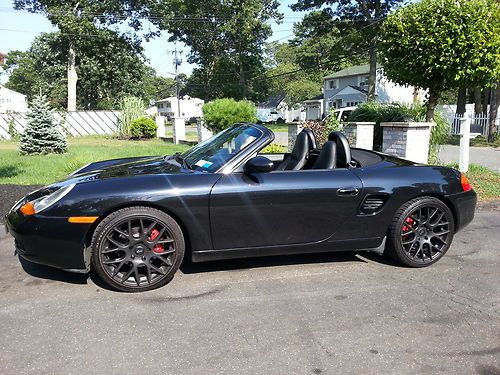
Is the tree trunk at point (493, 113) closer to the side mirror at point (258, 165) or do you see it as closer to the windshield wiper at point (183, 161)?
the windshield wiper at point (183, 161)

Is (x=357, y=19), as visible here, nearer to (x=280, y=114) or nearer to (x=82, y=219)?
(x=280, y=114)

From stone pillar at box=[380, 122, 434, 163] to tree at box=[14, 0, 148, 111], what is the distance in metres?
27.8

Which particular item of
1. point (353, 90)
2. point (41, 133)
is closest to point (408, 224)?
point (41, 133)

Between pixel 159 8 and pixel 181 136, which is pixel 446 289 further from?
pixel 159 8

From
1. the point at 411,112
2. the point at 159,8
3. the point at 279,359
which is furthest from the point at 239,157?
the point at 159,8

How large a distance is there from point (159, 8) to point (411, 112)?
2982 cm

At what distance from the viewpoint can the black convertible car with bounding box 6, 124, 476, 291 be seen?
3.37m

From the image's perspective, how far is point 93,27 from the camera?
3177 cm

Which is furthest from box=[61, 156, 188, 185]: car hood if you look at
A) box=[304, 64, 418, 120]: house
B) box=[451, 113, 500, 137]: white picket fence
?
box=[304, 64, 418, 120]: house

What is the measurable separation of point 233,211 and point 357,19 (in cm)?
3349

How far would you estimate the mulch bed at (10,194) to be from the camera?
6287 mm

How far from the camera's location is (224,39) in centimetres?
4800

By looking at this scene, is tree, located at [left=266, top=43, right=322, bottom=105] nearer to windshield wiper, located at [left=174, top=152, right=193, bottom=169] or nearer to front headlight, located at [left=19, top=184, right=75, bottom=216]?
windshield wiper, located at [left=174, top=152, right=193, bottom=169]

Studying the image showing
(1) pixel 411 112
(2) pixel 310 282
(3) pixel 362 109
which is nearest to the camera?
(2) pixel 310 282
